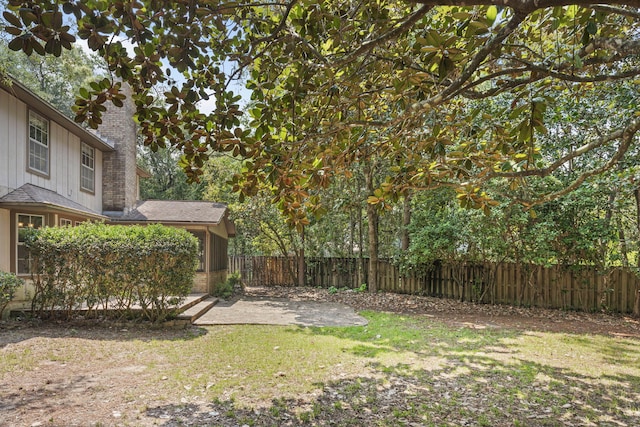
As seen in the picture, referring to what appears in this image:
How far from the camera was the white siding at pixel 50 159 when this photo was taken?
30.4 feet

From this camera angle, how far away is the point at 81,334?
7.58 metres

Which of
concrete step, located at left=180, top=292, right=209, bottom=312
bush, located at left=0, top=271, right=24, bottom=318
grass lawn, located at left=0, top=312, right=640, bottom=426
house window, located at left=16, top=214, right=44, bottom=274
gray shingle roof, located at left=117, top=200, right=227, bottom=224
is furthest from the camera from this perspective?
gray shingle roof, located at left=117, top=200, right=227, bottom=224

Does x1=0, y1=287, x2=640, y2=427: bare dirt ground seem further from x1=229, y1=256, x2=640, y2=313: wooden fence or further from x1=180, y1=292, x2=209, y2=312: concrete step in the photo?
x1=229, y1=256, x2=640, y2=313: wooden fence

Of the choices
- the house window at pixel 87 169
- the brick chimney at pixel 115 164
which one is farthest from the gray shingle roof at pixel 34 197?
the brick chimney at pixel 115 164

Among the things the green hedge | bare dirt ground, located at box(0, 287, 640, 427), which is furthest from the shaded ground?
bare dirt ground, located at box(0, 287, 640, 427)

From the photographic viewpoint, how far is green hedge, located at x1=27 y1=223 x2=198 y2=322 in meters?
8.17

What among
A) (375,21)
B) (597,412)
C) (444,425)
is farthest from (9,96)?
(597,412)

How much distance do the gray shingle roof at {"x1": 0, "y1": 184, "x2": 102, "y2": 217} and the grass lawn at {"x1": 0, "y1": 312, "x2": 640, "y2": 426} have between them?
2.94m

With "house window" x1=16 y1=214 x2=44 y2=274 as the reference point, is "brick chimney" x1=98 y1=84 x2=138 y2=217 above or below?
above

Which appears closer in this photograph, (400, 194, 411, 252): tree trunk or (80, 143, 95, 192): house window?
(80, 143, 95, 192): house window

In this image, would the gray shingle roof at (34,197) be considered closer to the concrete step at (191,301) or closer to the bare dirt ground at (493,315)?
the concrete step at (191,301)

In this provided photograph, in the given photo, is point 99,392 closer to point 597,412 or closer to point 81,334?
point 81,334

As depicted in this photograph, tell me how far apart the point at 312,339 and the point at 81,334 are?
14.3 feet

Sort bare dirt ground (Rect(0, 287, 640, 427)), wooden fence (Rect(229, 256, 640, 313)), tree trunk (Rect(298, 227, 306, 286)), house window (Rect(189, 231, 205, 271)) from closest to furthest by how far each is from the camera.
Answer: bare dirt ground (Rect(0, 287, 640, 427)) → wooden fence (Rect(229, 256, 640, 313)) → house window (Rect(189, 231, 205, 271)) → tree trunk (Rect(298, 227, 306, 286))
